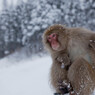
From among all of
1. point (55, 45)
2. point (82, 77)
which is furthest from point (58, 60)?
point (82, 77)

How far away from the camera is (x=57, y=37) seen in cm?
323

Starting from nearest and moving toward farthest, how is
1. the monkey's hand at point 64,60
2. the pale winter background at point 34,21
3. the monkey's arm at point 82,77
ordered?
1. the monkey's arm at point 82,77
2. the monkey's hand at point 64,60
3. the pale winter background at point 34,21

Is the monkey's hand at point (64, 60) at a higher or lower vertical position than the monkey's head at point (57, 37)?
lower

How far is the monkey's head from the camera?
319 centimetres

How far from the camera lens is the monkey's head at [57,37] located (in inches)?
125

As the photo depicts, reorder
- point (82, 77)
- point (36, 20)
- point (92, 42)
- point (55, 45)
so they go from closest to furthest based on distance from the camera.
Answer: point (82, 77) < point (92, 42) < point (55, 45) < point (36, 20)

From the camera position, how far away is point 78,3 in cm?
2395

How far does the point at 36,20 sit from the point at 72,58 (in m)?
21.3

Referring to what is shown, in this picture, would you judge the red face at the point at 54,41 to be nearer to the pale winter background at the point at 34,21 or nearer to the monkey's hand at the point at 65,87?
the monkey's hand at the point at 65,87

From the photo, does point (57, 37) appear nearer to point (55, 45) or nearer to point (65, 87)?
point (55, 45)

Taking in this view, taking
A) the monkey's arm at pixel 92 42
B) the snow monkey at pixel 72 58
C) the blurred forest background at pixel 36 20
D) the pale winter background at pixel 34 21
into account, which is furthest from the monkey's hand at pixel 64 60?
the blurred forest background at pixel 36 20

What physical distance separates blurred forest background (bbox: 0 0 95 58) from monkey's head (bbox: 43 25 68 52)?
57.6 ft

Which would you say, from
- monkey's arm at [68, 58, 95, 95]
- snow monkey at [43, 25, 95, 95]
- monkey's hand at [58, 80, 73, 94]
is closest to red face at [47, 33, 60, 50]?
snow monkey at [43, 25, 95, 95]

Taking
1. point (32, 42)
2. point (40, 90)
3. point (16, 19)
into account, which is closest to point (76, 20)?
point (32, 42)
